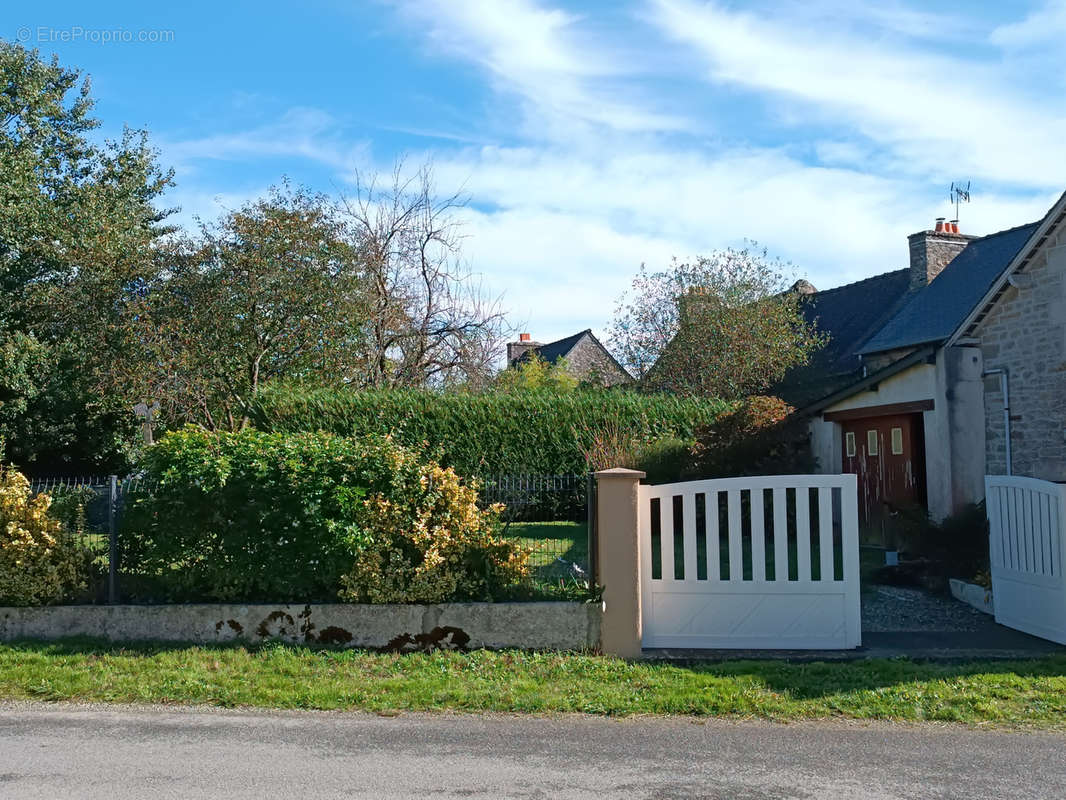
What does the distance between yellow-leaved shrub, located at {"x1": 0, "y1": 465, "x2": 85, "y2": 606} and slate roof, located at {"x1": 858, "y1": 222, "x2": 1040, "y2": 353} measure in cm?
1605

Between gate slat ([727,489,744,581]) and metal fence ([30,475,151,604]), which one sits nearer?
gate slat ([727,489,744,581])

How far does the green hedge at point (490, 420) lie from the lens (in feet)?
56.2

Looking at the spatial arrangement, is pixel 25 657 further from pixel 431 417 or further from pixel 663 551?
pixel 431 417

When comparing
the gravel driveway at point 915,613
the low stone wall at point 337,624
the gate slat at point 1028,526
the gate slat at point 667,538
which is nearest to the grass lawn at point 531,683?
the low stone wall at point 337,624

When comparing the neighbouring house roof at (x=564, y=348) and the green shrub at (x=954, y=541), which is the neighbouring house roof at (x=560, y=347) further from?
the green shrub at (x=954, y=541)

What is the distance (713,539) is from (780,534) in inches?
22.1

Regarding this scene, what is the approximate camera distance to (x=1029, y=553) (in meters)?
9.19

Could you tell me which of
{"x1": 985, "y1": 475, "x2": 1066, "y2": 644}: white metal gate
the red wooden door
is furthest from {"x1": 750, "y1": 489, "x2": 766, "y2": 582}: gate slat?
the red wooden door

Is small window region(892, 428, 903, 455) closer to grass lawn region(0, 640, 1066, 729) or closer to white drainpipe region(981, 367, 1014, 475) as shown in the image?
white drainpipe region(981, 367, 1014, 475)

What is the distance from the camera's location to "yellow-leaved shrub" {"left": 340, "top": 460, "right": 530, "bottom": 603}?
8.57m

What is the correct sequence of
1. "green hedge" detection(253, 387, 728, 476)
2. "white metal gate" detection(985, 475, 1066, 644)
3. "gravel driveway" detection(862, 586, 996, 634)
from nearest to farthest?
"white metal gate" detection(985, 475, 1066, 644) < "gravel driveway" detection(862, 586, 996, 634) < "green hedge" detection(253, 387, 728, 476)

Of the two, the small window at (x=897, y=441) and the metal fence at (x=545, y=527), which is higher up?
the small window at (x=897, y=441)

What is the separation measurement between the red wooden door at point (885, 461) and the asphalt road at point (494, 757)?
340 inches

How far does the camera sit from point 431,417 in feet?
57.4
